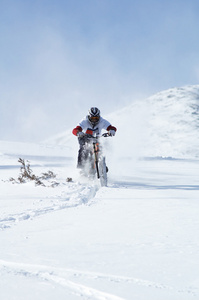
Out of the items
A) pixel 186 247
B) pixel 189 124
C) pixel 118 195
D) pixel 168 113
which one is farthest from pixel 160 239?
pixel 168 113

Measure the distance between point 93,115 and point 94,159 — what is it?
116 cm

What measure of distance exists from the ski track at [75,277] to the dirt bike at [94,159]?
537 cm

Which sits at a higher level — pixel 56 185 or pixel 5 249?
pixel 56 185

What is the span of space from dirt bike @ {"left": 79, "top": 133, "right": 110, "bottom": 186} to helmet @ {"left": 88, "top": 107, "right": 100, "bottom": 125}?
494 millimetres

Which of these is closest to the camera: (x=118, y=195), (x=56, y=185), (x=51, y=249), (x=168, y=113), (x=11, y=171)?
(x=51, y=249)

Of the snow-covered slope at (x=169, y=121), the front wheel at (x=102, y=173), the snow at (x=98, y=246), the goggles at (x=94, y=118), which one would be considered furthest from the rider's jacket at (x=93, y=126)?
the snow-covered slope at (x=169, y=121)

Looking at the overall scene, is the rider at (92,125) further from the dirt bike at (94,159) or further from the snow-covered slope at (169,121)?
the snow-covered slope at (169,121)

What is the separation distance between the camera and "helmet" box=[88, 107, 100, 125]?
8075 mm

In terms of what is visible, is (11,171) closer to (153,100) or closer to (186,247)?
(186,247)

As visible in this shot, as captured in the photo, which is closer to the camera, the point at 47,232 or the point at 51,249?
the point at 51,249

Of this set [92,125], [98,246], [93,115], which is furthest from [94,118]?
[98,246]

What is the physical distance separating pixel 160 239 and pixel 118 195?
2.97 meters

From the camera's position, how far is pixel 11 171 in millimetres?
9625

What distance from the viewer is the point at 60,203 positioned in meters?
4.84
